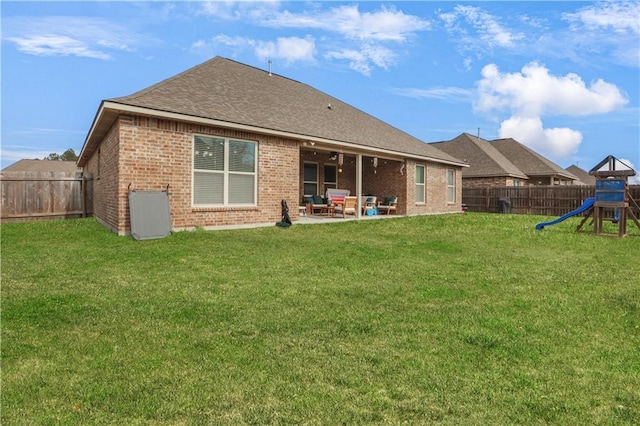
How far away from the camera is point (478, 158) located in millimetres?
31484

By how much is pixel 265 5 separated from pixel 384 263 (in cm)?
855

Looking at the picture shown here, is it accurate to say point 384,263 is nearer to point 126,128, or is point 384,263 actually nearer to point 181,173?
point 181,173

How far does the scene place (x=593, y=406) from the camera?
255 cm

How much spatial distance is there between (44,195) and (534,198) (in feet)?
85.1

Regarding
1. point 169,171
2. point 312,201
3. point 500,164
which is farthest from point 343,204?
point 500,164

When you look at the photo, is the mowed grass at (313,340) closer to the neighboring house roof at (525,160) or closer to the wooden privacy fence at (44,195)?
the wooden privacy fence at (44,195)

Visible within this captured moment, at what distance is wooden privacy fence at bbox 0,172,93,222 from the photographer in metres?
14.0

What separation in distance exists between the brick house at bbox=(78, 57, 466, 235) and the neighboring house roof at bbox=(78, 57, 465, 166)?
44 millimetres

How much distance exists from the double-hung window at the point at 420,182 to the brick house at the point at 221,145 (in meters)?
0.85

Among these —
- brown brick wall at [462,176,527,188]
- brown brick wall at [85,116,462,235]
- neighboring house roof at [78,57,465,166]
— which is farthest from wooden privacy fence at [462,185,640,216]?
brown brick wall at [85,116,462,235]

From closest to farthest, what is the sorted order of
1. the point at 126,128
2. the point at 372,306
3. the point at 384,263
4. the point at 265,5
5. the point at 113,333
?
the point at 113,333 → the point at 372,306 → the point at 384,263 → the point at 126,128 → the point at 265,5

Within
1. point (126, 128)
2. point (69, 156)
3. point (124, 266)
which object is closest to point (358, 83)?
point (126, 128)

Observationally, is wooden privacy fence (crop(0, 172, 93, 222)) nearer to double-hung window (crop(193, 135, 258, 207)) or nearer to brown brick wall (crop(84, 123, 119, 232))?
brown brick wall (crop(84, 123, 119, 232))

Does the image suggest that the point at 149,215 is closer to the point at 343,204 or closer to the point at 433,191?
the point at 343,204
